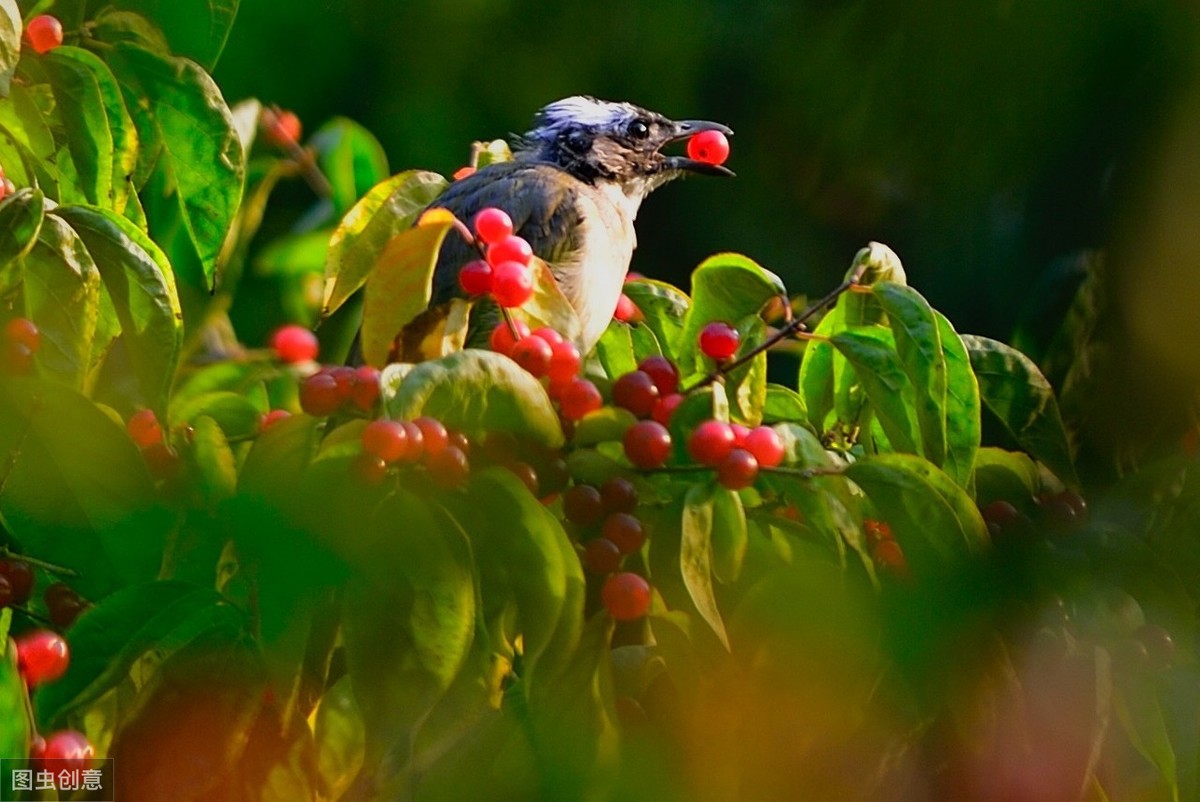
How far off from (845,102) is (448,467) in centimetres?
357

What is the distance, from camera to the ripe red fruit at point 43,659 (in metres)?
1.11

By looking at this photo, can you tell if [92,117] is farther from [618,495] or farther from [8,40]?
[618,495]

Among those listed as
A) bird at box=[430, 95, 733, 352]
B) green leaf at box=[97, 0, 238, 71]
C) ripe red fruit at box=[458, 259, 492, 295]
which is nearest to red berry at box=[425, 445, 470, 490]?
ripe red fruit at box=[458, 259, 492, 295]

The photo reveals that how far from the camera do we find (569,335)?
1372mm

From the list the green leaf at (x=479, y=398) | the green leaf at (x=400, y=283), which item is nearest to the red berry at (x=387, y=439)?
the green leaf at (x=479, y=398)

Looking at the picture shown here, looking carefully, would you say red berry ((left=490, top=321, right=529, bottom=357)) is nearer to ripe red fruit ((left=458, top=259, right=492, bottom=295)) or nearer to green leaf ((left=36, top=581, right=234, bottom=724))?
ripe red fruit ((left=458, top=259, right=492, bottom=295))

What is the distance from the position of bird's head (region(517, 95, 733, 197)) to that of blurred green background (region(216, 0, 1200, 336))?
77cm

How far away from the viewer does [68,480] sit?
1.11 m

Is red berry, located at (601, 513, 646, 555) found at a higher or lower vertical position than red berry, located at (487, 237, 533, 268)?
lower

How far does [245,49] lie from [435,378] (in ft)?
9.44

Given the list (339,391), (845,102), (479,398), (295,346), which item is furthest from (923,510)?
(845,102)

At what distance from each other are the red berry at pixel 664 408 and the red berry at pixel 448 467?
21 cm

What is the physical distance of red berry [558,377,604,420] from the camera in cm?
126

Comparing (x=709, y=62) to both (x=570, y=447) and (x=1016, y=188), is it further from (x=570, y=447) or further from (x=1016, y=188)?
(x=570, y=447)
